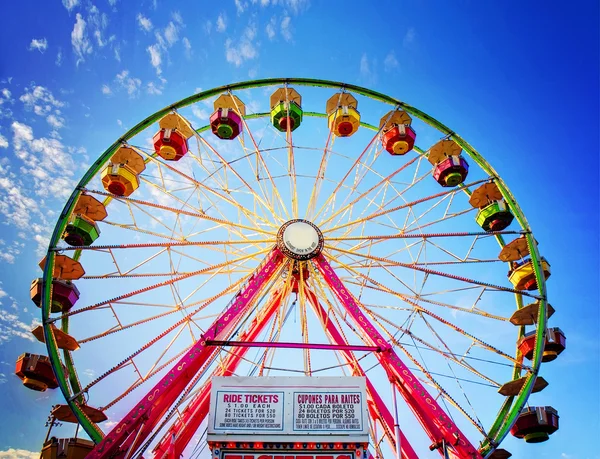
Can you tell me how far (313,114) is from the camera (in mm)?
17500

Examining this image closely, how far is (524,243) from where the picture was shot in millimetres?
14875

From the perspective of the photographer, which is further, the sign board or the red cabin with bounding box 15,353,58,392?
the red cabin with bounding box 15,353,58,392

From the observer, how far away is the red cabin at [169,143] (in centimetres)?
1530

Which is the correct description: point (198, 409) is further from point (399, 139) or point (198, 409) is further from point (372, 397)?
point (399, 139)

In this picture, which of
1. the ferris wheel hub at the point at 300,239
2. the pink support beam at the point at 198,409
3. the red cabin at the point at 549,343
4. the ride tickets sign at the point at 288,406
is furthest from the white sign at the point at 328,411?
the red cabin at the point at 549,343

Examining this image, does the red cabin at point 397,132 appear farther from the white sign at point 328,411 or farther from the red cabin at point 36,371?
the red cabin at point 36,371

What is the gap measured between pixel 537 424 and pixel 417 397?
5.31m

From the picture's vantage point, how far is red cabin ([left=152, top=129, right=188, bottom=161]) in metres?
15.3

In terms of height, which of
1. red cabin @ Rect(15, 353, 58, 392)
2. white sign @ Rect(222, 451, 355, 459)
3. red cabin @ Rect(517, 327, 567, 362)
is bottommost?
white sign @ Rect(222, 451, 355, 459)

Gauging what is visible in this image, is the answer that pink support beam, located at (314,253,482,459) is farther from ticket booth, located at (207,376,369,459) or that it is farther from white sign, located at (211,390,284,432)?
white sign, located at (211,390,284,432)

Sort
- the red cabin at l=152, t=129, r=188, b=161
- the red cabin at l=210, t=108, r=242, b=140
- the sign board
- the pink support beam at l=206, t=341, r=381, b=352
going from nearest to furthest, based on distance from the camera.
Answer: the sign board < the pink support beam at l=206, t=341, r=381, b=352 < the red cabin at l=152, t=129, r=188, b=161 < the red cabin at l=210, t=108, r=242, b=140

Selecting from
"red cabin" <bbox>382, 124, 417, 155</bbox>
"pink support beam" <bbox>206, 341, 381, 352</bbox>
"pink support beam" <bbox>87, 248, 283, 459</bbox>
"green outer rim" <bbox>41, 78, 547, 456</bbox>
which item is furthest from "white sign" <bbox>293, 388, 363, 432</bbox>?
"red cabin" <bbox>382, 124, 417, 155</bbox>

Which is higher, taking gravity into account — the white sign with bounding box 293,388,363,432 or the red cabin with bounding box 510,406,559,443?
the red cabin with bounding box 510,406,559,443

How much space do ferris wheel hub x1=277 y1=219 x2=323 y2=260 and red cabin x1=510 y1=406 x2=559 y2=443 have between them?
747 centimetres
